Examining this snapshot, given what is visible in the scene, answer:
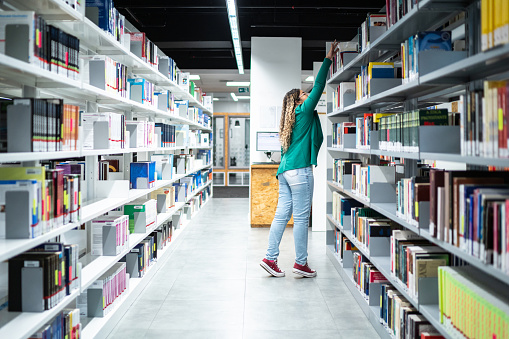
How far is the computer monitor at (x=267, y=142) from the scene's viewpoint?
7.26 m

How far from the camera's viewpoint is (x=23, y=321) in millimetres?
2062

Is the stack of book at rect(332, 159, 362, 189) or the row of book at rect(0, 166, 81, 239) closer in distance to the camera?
the row of book at rect(0, 166, 81, 239)

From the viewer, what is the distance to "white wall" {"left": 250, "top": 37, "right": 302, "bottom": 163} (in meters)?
7.39

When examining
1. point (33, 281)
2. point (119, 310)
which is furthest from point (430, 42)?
point (119, 310)

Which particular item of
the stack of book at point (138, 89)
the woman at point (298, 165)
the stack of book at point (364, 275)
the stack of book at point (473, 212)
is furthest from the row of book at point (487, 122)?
the stack of book at point (138, 89)

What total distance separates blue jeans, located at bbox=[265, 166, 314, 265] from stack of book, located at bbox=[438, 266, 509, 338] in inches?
84.9

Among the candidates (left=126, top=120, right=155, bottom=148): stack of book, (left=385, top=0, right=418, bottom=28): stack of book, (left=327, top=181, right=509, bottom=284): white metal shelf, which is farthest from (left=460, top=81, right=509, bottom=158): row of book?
(left=126, top=120, right=155, bottom=148): stack of book

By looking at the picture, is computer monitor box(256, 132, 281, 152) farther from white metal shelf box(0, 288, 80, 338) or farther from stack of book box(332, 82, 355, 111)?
white metal shelf box(0, 288, 80, 338)

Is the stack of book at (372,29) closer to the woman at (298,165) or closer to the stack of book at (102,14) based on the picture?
the woman at (298,165)

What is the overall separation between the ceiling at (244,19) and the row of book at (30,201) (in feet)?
21.4

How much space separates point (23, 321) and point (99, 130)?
158 centimetres

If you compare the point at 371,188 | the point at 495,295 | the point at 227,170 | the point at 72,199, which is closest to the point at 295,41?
the point at 371,188

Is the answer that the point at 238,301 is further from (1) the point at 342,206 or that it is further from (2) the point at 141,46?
(2) the point at 141,46

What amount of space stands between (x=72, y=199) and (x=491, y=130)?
86.0 inches
